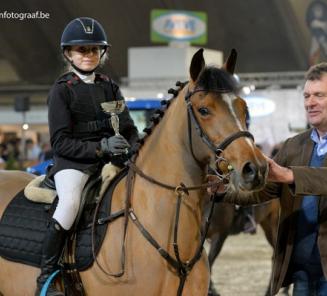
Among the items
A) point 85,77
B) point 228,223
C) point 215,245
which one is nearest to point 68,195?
point 85,77

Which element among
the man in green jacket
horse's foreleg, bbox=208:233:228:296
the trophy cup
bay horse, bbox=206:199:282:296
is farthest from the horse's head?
horse's foreleg, bbox=208:233:228:296

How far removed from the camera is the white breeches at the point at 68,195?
12.9 ft

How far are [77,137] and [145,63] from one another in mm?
17794

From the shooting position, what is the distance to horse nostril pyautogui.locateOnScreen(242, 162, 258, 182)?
10.3ft

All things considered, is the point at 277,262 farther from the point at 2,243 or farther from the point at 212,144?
the point at 2,243

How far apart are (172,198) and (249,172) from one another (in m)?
0.69

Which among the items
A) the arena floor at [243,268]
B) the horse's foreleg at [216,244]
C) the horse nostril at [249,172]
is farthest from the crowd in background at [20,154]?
the horse nostril at [249,172]

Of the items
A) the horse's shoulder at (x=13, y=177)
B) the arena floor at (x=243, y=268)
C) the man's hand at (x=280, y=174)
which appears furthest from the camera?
the arena floor at (x=243, y=268)

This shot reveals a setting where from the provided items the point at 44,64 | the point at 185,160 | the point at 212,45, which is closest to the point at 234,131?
the point at 185,160

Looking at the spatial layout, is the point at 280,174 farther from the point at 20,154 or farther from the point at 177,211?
the point at 20,154

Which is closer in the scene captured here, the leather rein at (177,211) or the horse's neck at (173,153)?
the leather rein at (177,211)

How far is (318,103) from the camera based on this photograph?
12.1 ft

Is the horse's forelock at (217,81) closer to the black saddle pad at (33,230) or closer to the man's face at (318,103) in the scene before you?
the man's face at (318,103)

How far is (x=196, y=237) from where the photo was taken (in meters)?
3.74
